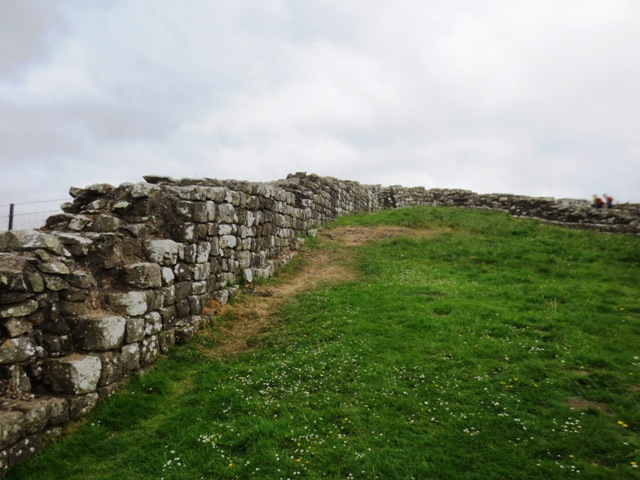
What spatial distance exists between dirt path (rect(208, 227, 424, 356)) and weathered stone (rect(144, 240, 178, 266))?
2176 mm

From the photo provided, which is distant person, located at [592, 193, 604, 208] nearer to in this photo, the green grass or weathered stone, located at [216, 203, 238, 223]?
the green grass

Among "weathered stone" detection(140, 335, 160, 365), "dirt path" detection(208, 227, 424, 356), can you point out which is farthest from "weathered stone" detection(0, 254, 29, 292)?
"dirt path" detection(208, 227, 424, 356)

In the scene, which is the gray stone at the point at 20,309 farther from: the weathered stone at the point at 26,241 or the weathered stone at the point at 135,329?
the weathered stone at the point at 135,329

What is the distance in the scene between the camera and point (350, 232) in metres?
22.2

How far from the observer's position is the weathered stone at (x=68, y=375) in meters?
6.89

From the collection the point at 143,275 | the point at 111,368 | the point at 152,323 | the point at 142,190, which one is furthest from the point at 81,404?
the point at 142,190

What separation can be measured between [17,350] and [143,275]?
8.91 ft

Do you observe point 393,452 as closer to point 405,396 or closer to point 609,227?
point 405,396

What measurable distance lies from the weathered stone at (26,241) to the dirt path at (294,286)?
13.5 feet

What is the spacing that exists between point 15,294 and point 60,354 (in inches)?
52.1

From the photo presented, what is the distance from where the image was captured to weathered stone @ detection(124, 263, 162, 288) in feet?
28.3

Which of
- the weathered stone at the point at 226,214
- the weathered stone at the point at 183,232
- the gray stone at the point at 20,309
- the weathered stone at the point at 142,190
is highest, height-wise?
the weathered stone at the point at 142,190

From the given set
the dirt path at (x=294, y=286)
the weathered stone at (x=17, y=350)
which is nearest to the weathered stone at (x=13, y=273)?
the weathered stone at (x=17, y=350)

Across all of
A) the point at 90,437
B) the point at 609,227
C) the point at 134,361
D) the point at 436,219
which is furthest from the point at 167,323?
the point at 609,227
